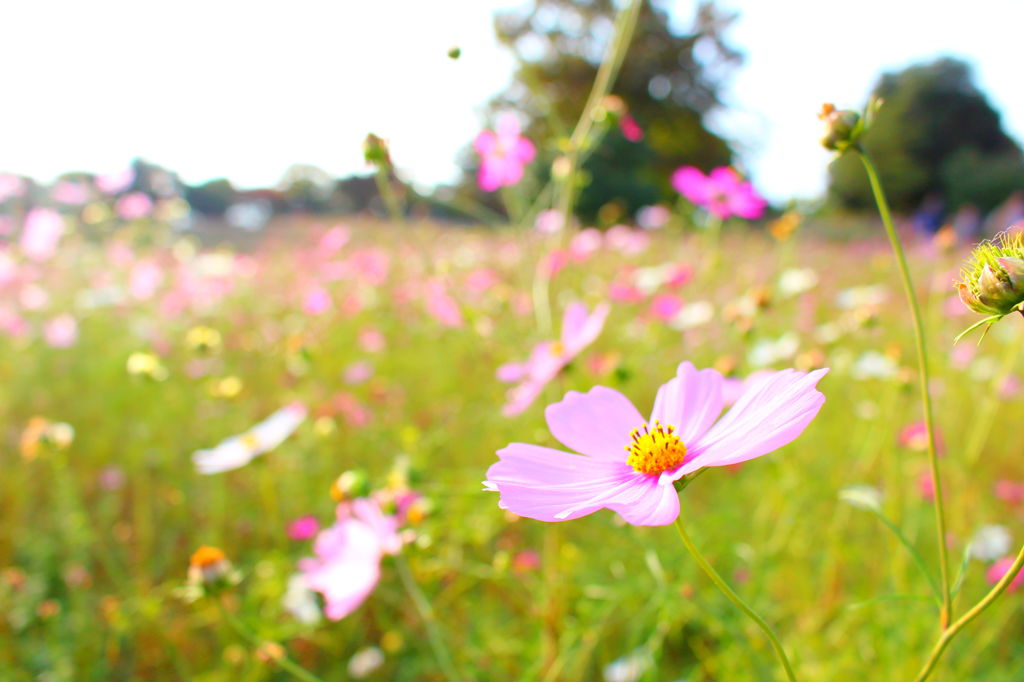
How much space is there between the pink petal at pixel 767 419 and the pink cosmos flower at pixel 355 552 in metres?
0.47

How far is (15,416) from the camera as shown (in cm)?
178

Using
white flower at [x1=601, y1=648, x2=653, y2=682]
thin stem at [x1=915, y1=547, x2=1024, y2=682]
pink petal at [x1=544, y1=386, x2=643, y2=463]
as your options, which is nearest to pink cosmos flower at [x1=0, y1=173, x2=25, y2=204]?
white flower at [x1=601, y1=648, x2=653, y2=682]

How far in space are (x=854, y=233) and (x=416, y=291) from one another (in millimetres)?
6854

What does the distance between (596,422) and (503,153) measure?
2.65 ft

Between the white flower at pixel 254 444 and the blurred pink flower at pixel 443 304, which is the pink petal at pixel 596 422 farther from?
the blurred pink flower at pixel 443 304

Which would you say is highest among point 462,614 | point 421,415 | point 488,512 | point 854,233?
point 488,512

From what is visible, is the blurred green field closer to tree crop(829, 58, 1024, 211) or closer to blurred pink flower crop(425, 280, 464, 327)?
blurred pink flower crop(425, 280, 464, 327)

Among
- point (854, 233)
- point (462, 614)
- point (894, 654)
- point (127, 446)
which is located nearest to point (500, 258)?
point (127, 446)

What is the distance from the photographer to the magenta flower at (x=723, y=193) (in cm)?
145

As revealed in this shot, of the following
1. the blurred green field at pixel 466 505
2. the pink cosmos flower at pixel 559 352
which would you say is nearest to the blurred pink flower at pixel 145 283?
the blurred green field at pixel 466 505

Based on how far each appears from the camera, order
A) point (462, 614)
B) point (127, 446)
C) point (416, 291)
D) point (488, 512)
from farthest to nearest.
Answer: point (416, 291) < point (127, 446) < point (462, 614) < point (488, 512)

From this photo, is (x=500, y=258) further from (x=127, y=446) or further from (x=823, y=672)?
(x=823, y=672)

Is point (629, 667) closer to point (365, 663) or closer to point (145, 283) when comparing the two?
point (365, 663)

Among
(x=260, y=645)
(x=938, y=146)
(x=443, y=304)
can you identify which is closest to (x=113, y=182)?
(x=443, y=304)
